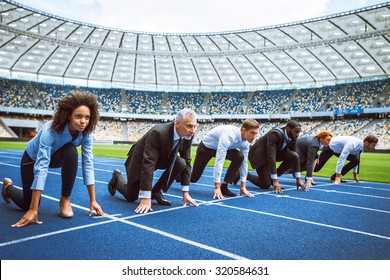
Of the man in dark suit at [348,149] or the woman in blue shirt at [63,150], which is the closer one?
the woman in blue shirt at [63,150]

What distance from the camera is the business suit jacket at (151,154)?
4098 mm

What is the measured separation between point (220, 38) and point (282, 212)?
3807 centimetres

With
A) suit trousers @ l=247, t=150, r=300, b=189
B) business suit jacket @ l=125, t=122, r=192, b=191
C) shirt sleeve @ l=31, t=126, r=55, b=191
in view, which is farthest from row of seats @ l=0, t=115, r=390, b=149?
shirt sleeve @ l=31, t=126, r=55, b=191

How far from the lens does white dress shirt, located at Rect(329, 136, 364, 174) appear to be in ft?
26.4

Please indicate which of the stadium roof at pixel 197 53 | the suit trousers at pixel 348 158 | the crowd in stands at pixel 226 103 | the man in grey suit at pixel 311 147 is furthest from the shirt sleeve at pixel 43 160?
the crowd in stands at pixel 226 103

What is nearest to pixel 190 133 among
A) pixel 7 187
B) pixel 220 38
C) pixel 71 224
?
pixel 71 224

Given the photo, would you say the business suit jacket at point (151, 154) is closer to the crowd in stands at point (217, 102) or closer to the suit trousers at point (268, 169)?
the suit trousers at point (268, 169)

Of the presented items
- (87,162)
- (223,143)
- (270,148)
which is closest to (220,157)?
(223,143)

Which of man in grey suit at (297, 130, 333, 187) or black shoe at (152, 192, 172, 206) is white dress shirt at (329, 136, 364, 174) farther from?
black shoe at (152, 192, 172, 206)

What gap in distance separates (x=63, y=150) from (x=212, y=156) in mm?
3370

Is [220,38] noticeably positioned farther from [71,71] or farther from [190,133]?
[190,133]

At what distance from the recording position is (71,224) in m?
3.52

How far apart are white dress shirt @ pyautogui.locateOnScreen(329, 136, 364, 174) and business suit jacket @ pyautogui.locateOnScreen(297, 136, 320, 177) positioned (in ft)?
2.18

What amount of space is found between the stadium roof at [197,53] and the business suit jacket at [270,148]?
Answer: 28983 mm
